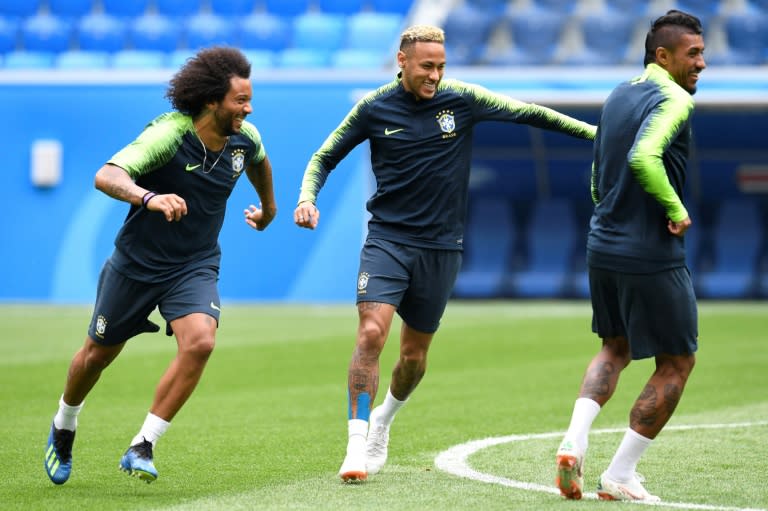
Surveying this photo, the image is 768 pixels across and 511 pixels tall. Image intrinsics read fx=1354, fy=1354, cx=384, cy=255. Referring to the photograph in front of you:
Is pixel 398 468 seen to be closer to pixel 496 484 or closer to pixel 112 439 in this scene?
pixel 496 484

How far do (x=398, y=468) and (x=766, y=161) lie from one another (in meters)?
19.4

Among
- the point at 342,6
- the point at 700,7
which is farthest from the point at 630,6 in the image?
the point at 342,6

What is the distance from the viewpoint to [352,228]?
23.5 m

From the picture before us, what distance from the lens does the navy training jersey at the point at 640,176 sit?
6020 millimetres

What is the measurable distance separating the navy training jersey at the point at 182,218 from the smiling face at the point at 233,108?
0.14 metres

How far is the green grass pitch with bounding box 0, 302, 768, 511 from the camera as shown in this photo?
6.48 m

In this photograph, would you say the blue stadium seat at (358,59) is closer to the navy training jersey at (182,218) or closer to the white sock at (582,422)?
the navy training jersey at (182,218)

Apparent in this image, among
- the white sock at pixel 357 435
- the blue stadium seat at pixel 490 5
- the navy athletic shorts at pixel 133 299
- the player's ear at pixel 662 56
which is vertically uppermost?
the blue stadium seat at pixel 490 5

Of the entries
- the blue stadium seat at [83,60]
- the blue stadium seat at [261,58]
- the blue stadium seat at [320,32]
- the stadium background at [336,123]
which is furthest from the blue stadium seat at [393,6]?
the blue stadium seat at [83,60]

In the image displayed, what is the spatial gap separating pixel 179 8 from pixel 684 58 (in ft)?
72.3

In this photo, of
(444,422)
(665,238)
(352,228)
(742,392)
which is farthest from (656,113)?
(352,228)

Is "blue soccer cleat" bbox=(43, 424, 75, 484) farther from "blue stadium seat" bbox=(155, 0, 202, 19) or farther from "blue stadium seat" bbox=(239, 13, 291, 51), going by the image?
"blue stadium seat" bbox=(155, 0, 202, 19)

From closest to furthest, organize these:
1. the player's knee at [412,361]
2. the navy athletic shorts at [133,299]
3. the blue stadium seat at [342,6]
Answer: the navy athletic shorts at [133,299] → the player's knee at [412,361] → the blue stadium seat at [342,6]

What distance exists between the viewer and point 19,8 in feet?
90.2
